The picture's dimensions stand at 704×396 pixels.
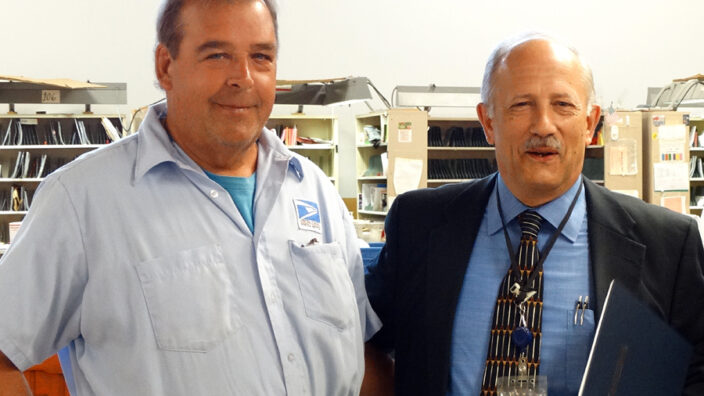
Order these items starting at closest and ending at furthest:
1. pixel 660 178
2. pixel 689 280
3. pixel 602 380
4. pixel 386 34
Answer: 1. pixel 602 380
2. pixel 689 280
3. pixel 660 178
4. pixel 386 34

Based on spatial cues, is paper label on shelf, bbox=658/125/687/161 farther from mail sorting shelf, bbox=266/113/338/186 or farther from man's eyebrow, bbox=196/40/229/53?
man's eyebrow, bbox=196/40/229/53

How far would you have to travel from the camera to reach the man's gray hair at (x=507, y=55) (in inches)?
61.3

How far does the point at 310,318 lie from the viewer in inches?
57.2

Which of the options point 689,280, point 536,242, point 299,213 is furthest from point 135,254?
point 689,280

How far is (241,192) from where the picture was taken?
149 centimetres

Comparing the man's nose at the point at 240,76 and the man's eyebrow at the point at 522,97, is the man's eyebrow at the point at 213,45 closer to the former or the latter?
the man's nose at the point at 240,76

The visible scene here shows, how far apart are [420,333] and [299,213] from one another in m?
0.41

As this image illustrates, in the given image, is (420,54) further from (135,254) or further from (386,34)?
(135,254)

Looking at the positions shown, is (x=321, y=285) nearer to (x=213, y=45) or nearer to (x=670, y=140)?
(x=213, y=45)

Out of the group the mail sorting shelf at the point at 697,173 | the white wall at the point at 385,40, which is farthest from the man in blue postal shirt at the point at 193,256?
the white wall at the point at 385,40

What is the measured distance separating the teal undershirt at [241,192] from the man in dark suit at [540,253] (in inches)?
16.7


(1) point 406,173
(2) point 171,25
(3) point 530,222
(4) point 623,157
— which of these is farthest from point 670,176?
(2) point 171,25

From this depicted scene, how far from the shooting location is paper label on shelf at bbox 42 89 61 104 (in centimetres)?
690

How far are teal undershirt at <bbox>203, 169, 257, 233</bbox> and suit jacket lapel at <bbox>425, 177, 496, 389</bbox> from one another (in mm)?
457
